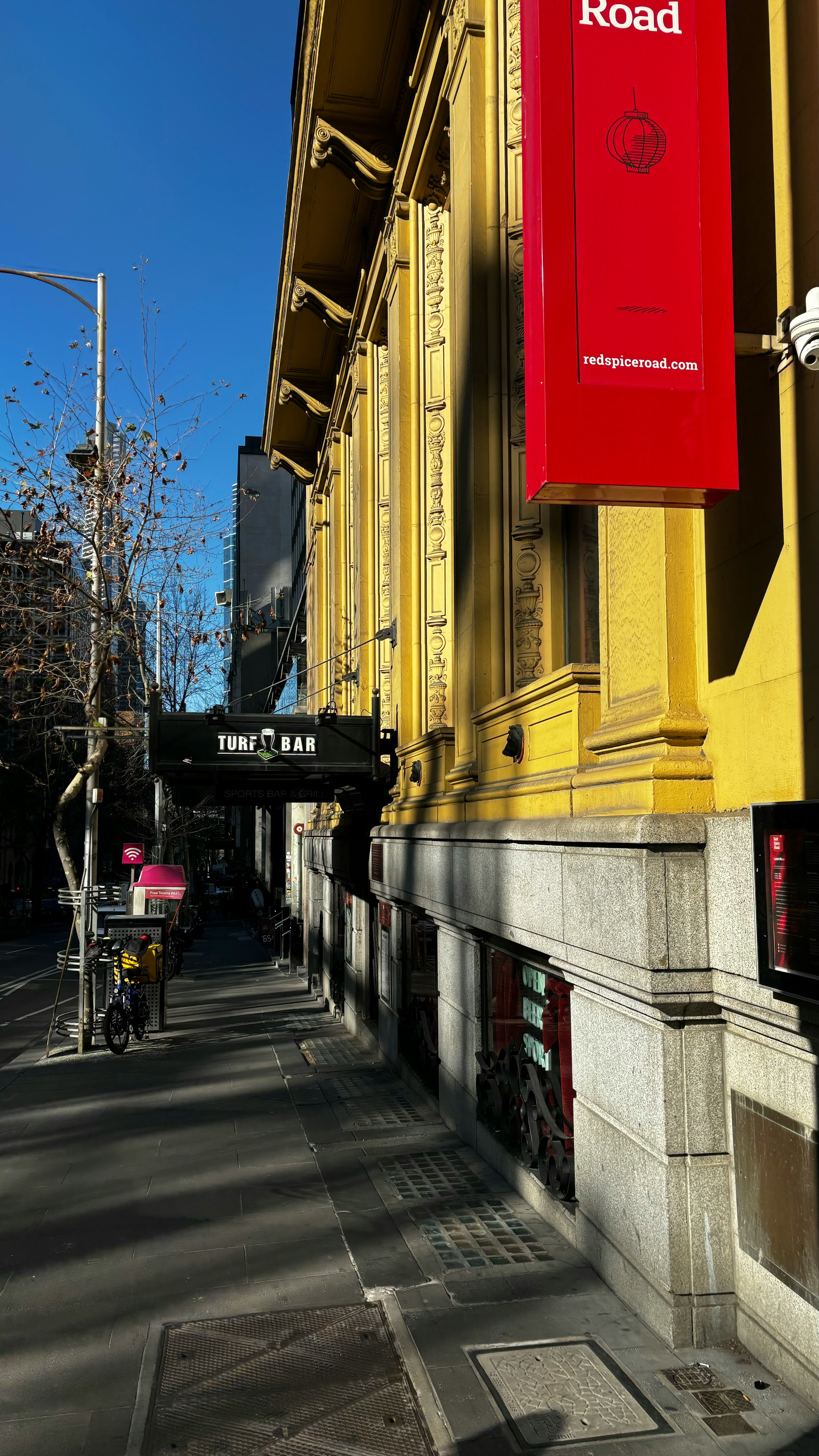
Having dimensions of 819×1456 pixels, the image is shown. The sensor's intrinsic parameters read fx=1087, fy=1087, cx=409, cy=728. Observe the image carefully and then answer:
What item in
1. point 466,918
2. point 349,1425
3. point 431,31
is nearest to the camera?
point 349,1425

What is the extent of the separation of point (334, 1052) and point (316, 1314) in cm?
1094

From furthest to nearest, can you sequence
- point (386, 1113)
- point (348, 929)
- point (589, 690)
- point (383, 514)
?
point (348, 929) → point (383, 514) → point (386, 1113) → point (589, 690)

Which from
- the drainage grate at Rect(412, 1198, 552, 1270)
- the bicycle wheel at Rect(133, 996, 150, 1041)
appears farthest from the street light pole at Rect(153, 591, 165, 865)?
the drainage grate at Rect(412, 1198, 552, 1270)

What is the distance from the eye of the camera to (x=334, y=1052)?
664 inches

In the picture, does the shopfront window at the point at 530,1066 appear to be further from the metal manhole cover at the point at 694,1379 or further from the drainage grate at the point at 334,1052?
the drainage grate at the point at 334,1052

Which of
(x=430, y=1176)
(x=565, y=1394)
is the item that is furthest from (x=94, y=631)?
(x=565, y=1394)

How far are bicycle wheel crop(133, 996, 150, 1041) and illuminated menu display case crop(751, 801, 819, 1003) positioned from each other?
592 inches

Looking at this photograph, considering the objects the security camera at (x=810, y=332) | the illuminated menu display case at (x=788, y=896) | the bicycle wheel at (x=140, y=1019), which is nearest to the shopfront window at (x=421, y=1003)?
the bicycle wheel at (x=140, y=1019)

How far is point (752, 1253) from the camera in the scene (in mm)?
5156

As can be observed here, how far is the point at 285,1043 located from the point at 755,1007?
547 inches

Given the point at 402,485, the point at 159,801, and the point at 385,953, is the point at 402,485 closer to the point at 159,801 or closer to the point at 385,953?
the point at 385,953

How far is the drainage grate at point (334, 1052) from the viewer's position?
1554cm

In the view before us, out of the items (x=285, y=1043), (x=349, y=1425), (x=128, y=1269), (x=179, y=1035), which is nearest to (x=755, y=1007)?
(x=349, y=1425)

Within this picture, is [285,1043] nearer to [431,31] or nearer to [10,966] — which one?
[431,31]
